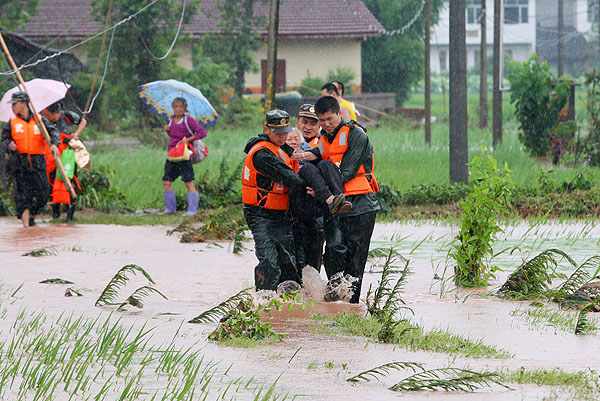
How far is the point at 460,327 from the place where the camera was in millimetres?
7914

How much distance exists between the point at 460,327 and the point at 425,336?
74 cm

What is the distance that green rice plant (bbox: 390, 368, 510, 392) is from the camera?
19.2 ft

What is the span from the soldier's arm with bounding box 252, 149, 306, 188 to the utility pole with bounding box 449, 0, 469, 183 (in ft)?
29.0

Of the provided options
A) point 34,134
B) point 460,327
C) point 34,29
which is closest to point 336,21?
point 34,29

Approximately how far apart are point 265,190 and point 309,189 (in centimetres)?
42

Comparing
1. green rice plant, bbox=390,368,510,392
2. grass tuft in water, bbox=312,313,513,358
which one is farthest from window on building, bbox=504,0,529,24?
green rice plant, bbox=390,368,510,392

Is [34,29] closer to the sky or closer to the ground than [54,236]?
closer to the sky

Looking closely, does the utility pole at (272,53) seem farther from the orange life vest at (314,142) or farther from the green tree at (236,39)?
the green tree at (236,39)

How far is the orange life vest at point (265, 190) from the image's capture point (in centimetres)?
871

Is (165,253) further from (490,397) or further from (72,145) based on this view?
(490,397)

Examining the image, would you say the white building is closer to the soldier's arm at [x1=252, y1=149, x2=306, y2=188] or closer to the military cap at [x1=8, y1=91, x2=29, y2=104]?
the military cap at [x1=8, y1=91, x2=29, y2=104]

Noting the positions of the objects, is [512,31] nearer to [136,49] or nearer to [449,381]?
[136,49]

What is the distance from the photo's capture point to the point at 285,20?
4434cm

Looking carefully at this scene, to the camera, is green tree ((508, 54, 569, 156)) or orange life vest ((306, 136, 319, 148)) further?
green tree ((508, 54, 569, 156))
